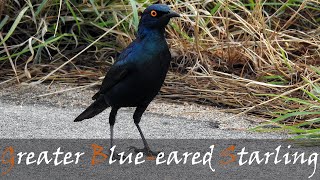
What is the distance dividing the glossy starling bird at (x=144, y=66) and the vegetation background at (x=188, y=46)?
4.31ft

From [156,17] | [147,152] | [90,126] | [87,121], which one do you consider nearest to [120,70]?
[156,17]

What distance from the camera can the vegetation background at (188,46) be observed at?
19.0 ft

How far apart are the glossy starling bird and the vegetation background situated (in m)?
1.31

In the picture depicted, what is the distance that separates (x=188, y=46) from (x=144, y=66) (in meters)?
1.97

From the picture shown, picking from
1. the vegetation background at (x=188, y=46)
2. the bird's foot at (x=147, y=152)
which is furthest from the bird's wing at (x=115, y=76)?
the vegetation background at (x=188, y=46)

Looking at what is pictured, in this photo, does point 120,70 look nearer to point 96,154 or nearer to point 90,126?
point 96,154

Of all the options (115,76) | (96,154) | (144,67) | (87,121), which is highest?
(144,67)

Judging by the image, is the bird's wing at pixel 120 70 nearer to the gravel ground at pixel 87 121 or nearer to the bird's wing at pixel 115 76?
the bird's wing at pixel 115 76

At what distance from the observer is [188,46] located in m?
6.17

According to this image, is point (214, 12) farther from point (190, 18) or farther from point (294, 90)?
point (294, 90)

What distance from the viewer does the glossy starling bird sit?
13.9 ft

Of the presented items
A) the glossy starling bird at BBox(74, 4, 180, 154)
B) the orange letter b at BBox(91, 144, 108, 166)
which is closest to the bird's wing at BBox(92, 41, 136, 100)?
the glossy starling bird at BBox(74, 4, 180, 154)

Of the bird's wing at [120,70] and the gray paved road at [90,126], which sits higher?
the bird's wing at [120,70]

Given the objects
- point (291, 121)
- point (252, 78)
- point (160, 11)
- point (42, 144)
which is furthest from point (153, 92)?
point (252, 78)
